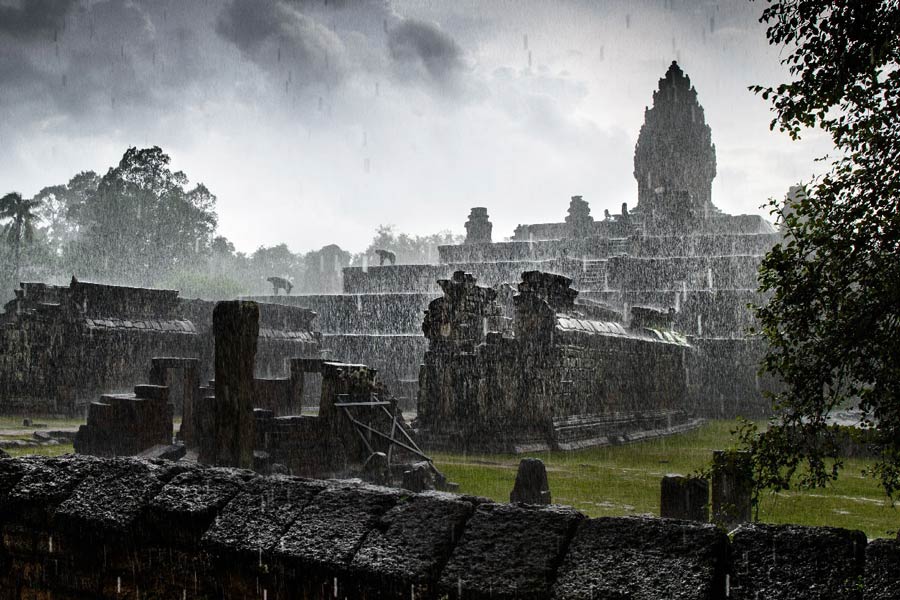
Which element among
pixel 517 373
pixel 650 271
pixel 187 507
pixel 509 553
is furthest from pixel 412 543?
pixel 650 271

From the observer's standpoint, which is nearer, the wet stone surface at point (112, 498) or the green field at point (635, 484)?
the wet stone surface at point (112, 498)

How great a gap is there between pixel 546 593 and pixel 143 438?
12232 millimetres

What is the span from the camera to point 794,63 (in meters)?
3.61

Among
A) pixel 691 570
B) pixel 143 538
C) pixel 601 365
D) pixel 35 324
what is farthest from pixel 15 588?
pixel 35 324

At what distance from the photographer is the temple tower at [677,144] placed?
43.3 meters

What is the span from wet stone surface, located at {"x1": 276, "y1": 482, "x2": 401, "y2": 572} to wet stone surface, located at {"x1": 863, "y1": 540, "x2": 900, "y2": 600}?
1.52 m

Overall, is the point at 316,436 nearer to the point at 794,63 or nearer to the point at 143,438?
the point at 143,438

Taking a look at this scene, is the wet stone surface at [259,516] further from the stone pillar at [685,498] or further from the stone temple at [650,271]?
the stone temple at [650,271]

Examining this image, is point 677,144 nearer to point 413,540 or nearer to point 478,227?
point 478,227

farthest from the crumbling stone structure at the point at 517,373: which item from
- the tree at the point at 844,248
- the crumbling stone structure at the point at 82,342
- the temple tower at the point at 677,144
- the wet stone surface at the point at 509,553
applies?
the temple tower at the point at 677,144

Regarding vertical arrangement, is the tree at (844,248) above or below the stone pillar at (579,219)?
below

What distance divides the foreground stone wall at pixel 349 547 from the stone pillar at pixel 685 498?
4.81 meters

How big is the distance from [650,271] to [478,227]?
11.2m

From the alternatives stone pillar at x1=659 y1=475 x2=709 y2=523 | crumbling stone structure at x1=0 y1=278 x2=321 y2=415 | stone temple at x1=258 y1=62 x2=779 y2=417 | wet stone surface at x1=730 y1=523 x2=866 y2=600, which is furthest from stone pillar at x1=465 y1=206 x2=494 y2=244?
wet stone surface at x1=730 y1=523 x2=866 y2=600
